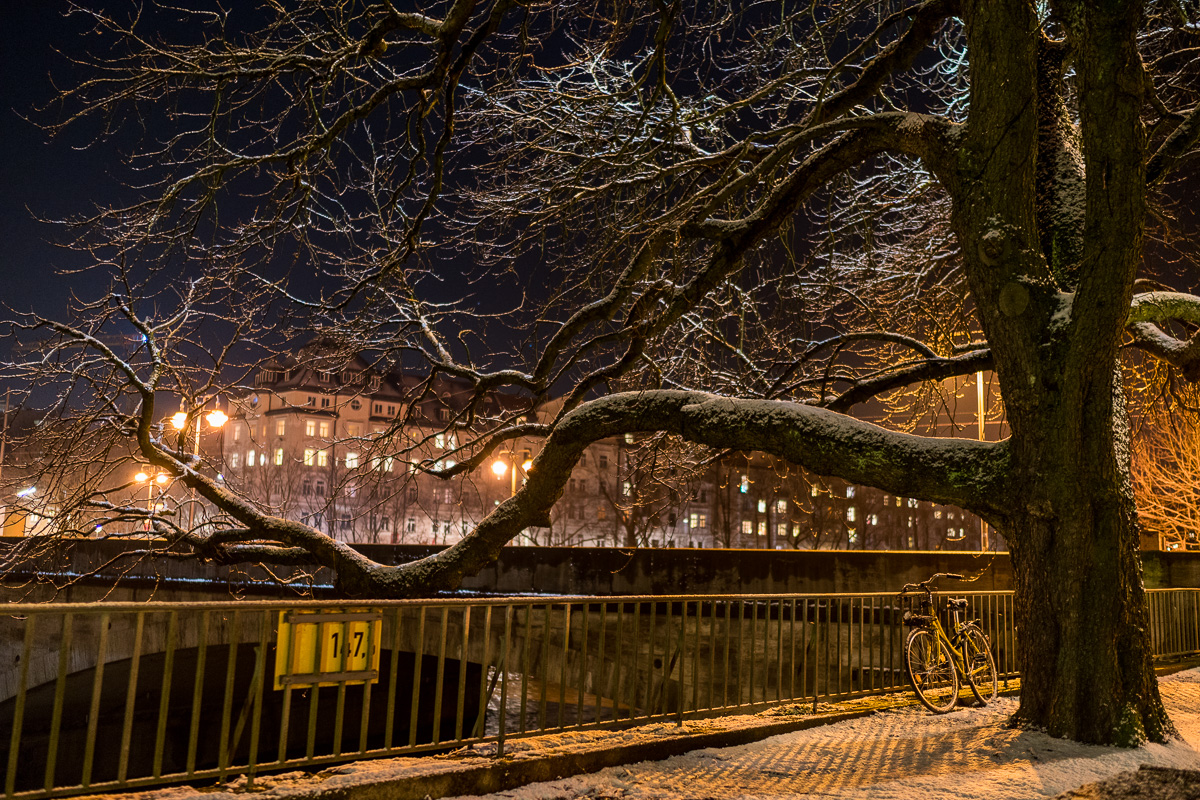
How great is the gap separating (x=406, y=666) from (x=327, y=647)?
21608mm

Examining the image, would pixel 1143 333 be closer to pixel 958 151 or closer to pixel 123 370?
pixel 958 151

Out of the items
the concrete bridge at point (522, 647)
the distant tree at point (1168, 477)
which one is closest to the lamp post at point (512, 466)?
the concrete bridge at point (522, 647)

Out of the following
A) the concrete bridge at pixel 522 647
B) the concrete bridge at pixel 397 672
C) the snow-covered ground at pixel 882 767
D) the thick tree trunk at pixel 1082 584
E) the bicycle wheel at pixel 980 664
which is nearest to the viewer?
the snow-covered ground at pixel 882 767

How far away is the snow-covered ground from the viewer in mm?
5773

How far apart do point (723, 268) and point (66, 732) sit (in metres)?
24.2

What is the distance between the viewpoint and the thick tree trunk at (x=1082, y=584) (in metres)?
6.98

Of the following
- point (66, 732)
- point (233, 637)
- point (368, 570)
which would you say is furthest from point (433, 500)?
point (233, 637)

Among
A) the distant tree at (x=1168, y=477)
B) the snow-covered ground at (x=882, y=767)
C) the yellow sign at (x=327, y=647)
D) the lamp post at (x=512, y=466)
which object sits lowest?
the snow-covered ground at (x=882, y=767)

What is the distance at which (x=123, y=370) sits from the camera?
9.59 metres

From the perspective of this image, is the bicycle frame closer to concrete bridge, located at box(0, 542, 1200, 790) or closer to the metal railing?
concrete bridge, located at box(0, 542, 1200, 790)

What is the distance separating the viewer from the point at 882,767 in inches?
257

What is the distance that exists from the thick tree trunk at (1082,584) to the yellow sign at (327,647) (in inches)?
210

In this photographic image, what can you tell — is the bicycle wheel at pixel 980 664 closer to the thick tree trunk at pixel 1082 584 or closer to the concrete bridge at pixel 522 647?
the concrete bridge at pixel 522 647

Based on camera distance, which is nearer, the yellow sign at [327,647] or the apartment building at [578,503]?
the yellow sign at [327,647]
